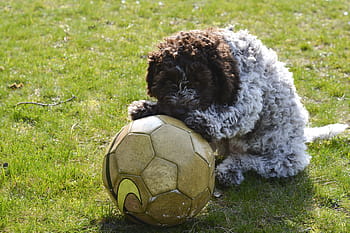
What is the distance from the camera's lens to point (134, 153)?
3.36m

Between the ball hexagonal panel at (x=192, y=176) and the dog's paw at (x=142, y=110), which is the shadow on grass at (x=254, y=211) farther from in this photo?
the dog's paw at (x=142, y=110)

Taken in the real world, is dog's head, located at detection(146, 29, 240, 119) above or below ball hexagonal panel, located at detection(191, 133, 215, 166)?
above

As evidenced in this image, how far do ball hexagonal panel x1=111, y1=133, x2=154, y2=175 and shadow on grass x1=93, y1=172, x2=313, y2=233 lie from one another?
0.58 meters

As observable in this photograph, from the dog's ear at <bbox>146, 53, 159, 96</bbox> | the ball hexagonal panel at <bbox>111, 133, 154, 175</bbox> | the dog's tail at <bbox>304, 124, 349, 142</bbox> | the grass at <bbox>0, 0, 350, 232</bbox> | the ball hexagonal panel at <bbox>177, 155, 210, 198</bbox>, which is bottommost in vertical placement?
the grass at <bbox>0, 0, 350, 232</bbox>

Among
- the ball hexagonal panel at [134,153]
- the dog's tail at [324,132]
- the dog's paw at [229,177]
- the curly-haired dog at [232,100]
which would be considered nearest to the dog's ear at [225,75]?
the curly-haired dog at [232,100]

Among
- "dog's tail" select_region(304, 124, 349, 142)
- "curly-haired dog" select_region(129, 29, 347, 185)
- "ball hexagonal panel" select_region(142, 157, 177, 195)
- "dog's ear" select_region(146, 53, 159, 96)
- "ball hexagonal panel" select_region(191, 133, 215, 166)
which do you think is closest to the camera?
"ball hexagonal panel" select_region(142, 157, 177, 195)

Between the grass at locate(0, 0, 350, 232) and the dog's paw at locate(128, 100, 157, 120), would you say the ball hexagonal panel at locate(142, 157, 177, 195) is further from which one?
the dog's paw at locate(128, 100, 157, 120)

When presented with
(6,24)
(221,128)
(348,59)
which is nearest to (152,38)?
(6,24)

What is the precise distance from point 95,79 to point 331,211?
161 inches

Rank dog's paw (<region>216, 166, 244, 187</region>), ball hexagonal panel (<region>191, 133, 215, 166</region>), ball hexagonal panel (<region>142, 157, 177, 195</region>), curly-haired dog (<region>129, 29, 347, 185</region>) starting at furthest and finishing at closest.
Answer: dog's paw (<region>216, 166, 244, 187</region>), curly-haired dog (<region>129, 29, 347, 185</region>), ball hexagonal panel (<region>191, 133, 215, 166</region>), ball hexagonal panel (<region>142, 157, 177, 195</region>)

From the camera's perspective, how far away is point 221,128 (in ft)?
13.1

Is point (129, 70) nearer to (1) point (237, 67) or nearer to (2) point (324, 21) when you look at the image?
(1) point (237, 67)

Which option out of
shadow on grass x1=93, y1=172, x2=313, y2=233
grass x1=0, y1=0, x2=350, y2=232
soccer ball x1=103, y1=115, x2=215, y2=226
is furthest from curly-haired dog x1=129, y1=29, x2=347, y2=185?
soccer ball x1=103, y1=115, x2=215, y2=226

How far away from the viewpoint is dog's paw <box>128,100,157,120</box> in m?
3.99
